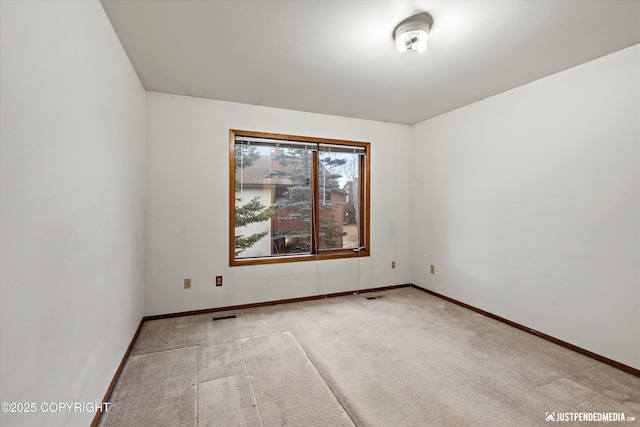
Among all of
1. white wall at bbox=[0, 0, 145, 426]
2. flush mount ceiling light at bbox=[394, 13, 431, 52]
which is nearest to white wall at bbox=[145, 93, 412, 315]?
white wall at bbox=[0, 0, 145, 426]

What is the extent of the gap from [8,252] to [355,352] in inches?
88.6

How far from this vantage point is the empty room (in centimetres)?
130

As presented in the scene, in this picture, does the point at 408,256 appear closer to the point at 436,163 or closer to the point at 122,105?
the point at 436,163

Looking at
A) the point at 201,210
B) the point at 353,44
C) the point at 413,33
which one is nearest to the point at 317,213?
the point at 201,210

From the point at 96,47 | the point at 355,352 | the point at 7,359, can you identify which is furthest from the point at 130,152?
the point at 355,352

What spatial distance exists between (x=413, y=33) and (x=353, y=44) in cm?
44

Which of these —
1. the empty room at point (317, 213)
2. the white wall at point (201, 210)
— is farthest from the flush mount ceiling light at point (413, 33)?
the white wall at point (201, 210)

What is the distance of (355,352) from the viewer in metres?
2.50

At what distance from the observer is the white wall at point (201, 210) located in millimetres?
3182

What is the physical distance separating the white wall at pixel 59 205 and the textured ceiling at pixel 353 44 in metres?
0.45

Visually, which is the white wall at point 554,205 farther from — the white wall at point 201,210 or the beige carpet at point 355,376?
the white wall at point 201,210

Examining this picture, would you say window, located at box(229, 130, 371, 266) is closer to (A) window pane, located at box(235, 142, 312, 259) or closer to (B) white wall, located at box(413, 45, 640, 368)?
(A) window pane, located at box(235, 142, 312, 259)

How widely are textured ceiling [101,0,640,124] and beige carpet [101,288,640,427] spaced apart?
237 centimetres

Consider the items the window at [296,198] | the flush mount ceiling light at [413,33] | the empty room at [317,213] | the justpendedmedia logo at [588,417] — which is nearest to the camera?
the empty room at [317,213]
